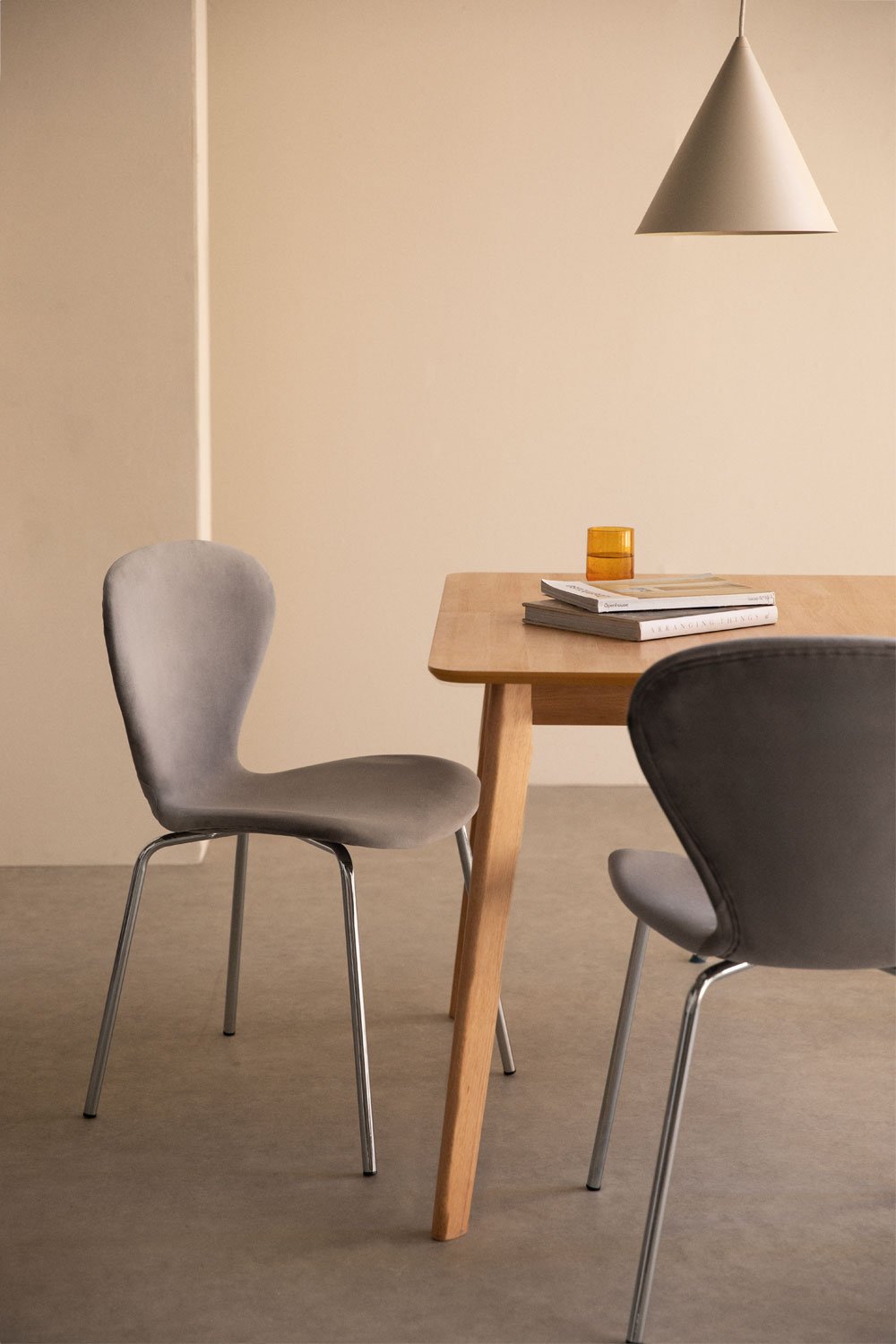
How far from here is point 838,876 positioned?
4.81ft

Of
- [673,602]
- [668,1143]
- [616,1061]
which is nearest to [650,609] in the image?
[673,602]

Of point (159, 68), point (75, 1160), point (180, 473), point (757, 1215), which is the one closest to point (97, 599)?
point (180, 473)

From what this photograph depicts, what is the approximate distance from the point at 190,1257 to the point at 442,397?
2.75 metres

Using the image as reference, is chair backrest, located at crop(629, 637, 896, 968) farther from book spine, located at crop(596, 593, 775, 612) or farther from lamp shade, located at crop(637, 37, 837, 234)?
lamp shade, located at crop(637, 37, 837, 234)

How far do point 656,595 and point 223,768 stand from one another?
0.82 metres

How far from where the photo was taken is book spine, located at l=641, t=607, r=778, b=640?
6.27ft

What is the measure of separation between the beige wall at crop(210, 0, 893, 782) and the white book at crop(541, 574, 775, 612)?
190cm

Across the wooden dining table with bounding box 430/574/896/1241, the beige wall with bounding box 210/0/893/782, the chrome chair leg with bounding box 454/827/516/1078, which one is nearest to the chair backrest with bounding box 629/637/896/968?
the wooden dining table with bounding box 430/574/896/1241

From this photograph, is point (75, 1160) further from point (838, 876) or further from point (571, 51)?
point (571, 51)

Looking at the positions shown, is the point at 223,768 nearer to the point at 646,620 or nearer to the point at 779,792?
the point at 646,620

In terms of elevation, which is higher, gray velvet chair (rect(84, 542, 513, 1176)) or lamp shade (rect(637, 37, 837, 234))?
lamp shade (rect(637, 37, 837, 234))

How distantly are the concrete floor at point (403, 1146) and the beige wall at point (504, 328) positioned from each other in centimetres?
127

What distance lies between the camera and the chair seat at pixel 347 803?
203cm

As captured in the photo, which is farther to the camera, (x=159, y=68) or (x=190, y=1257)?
(x=159, y=68)
